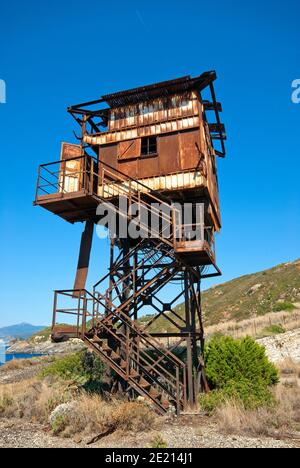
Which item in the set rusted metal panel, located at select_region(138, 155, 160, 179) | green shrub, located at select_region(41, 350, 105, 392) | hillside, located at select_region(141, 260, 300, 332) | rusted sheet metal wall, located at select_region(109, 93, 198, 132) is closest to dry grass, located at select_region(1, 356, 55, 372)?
green shrub, located at select_region(41, 350, 105, 392)

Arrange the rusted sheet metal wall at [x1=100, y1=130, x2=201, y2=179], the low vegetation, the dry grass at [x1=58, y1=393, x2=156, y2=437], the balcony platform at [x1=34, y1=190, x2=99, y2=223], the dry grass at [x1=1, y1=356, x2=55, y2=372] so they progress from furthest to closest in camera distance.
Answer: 1. the dry grass at [x1=1, y1=356, x2=55, y2=372]
2. the rusted sheet metal wall at [x1=100, y1=130, x2=201, y2=179]
3. the balcony platform at [x1=34, y1=190, x2=99, y2=223]
4. the low vegetation
5. the dry grass at [x1=58, y1=393, x2=156, y2=437]

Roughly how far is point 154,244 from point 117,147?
4.72 metres

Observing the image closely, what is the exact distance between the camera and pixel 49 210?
565 inches

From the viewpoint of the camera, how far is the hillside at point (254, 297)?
150 feet

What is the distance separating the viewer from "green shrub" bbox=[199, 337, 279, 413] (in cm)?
1295

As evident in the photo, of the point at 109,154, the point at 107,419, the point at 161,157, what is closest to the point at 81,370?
the point at 107,419

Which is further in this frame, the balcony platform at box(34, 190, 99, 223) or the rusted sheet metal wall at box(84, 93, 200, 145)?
the rusted sheet metal wall at box(84, 93, 200, 145)

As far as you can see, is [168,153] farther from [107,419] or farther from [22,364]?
[22,364]

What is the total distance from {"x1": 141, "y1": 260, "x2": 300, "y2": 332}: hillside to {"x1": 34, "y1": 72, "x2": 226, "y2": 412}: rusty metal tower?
29.7 m

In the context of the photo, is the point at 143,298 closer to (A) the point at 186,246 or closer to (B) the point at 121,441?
(A) the point at 186,246

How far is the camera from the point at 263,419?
34.5 ft

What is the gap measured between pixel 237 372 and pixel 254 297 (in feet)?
127

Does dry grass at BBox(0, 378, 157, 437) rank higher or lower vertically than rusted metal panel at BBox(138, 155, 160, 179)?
lower

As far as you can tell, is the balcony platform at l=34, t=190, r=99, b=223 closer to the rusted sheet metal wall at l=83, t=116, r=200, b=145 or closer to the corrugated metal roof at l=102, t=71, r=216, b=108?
the rusted sheet metal wall at l=83, t=116, r=200, b=145
